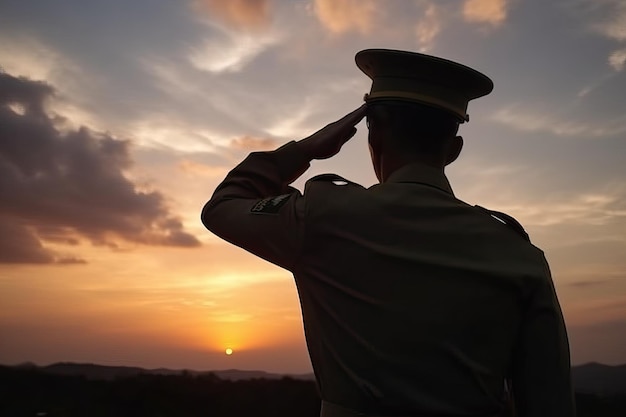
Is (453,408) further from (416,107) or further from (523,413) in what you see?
(416,107)

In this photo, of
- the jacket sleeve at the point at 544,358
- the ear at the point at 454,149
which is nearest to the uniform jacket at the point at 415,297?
the jacket sleeve at the point at 544,358

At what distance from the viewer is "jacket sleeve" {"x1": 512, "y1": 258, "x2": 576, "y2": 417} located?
198cm

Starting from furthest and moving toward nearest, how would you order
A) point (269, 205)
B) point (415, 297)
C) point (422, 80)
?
point (422, 80) < point (269, 205) < point (415, 297)

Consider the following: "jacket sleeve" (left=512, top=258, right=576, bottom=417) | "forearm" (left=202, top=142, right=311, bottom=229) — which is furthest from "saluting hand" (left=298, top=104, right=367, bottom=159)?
"jacket sleeve" (left=512, top=258, right=576, bottom=417)

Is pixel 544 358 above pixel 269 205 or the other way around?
the other way around

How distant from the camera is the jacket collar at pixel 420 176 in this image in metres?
2.07

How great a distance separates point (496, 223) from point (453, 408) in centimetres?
59

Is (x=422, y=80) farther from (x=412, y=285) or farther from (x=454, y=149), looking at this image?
(x=412, y=285)

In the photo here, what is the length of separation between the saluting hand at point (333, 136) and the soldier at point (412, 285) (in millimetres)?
113

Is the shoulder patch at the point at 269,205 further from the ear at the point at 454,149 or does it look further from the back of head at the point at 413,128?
the ear at the point at 454,149

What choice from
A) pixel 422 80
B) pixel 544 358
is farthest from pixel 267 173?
pixel 544 358

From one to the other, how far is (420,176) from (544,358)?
2.20ft

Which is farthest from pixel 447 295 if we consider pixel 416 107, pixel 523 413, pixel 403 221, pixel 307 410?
pixel 307 410

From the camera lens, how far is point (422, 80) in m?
→ 2.19
